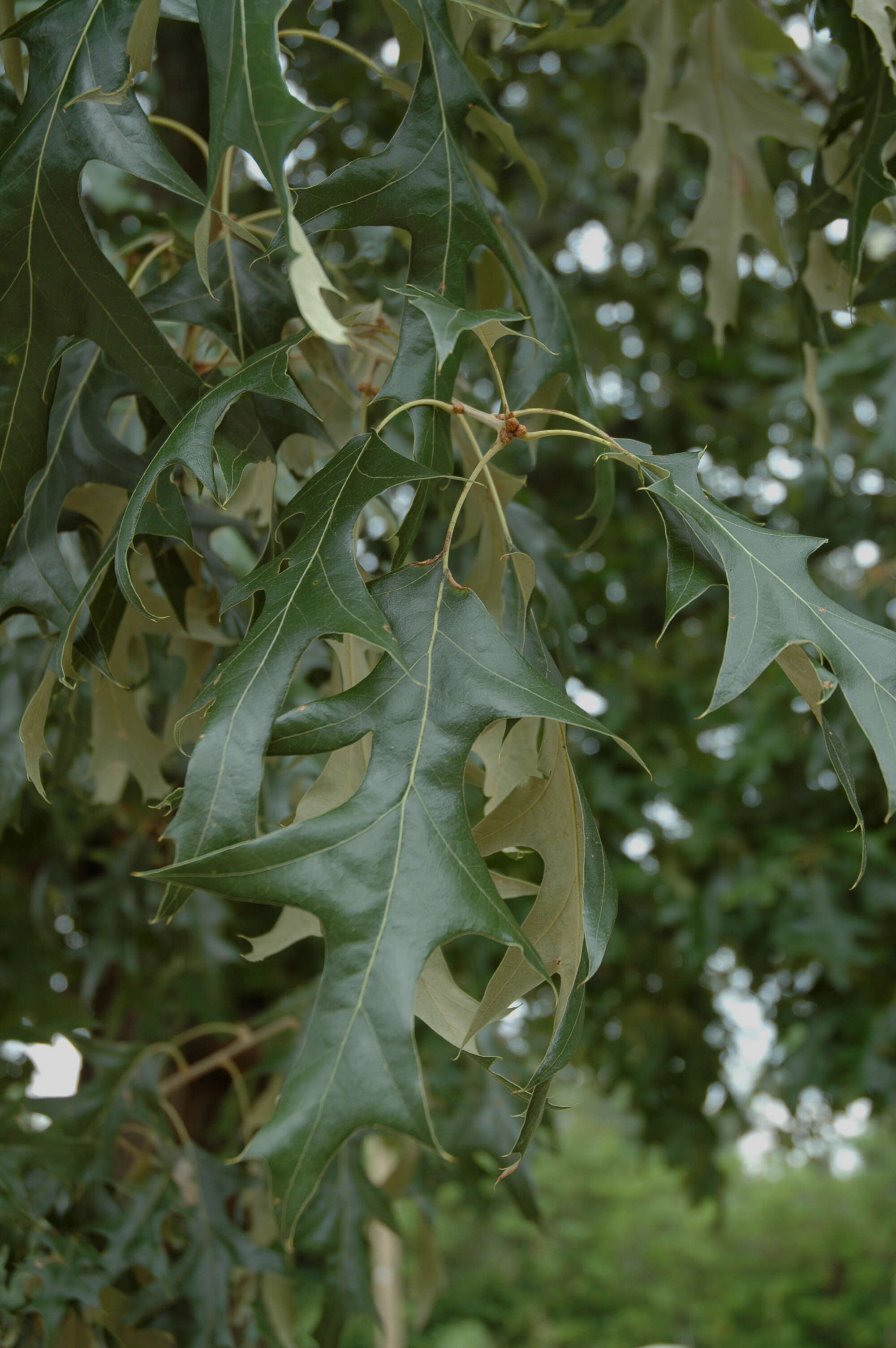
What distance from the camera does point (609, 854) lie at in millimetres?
2277

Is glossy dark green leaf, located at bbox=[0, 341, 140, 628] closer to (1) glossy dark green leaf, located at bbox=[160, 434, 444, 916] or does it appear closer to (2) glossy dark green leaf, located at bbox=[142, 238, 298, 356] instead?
(2) glossy dark green leaf, located at bbox=[142, 238, 298, 356]

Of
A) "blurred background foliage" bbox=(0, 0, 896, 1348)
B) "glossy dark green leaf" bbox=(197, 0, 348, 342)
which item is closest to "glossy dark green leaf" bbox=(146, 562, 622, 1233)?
"glossy dark green leaf" bbox=(197, 0, 348, 342)

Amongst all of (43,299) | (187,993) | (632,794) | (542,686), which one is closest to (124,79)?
(43,299)

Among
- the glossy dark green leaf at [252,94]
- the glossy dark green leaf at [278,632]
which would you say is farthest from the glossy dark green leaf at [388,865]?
the glossy dark green leaf at [252,94]

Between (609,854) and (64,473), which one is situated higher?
(64,473)

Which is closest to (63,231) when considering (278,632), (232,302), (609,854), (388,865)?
(232,302)

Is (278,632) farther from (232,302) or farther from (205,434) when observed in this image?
(232,302)

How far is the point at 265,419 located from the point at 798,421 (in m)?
2.28

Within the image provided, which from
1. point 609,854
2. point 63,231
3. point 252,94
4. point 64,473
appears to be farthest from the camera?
point 609,854

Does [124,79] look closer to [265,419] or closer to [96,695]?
[265,419]

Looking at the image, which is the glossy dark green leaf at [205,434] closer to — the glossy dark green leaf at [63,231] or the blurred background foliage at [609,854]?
the glossy dark green leaf at [63,231]

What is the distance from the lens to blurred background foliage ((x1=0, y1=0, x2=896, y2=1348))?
1139mm

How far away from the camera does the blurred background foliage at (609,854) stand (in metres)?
1.14

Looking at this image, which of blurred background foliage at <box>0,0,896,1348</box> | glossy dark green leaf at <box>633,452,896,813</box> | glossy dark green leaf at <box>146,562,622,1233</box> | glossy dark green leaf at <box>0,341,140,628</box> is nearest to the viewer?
glossy dark green leaf at <box>146,562,622,1233</box>
